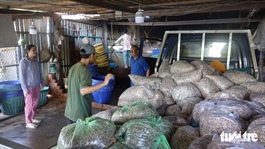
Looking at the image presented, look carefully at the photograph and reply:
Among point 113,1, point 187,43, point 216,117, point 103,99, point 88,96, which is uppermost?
point 113,1

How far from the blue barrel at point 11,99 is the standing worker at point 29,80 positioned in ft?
2.69

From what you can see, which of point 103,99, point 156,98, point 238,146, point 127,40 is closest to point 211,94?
point 156,98

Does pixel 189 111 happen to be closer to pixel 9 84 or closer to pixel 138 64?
pixel 138 64

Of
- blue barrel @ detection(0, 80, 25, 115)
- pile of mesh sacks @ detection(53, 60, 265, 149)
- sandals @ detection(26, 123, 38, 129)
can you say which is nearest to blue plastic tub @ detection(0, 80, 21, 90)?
blue barrel @ detection(0, 80, 25, 115)

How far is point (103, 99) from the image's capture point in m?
5.79

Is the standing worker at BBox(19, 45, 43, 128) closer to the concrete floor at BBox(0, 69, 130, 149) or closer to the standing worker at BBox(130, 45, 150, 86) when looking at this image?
the concrete floor at BBox(0, 69, 130, 149)

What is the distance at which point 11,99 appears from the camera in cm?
507

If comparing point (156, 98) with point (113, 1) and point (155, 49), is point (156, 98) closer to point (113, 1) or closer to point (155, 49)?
point (113, 1)

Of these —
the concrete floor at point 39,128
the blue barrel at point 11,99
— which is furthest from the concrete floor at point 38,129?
the blue barrel at point 11,99

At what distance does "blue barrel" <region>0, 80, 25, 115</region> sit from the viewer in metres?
5.02

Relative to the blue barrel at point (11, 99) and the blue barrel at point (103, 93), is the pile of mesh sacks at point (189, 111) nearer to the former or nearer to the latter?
the blue barrel at point (103, 93)

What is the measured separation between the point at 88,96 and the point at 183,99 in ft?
4.09

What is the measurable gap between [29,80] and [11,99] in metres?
1.04

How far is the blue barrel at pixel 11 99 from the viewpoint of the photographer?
16.5ft
